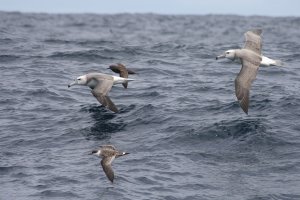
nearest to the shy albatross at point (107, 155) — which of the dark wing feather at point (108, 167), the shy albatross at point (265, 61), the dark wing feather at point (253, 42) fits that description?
the dark wing feather at point (108, 167)

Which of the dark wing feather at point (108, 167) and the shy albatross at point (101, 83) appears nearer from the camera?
the dark wing feather at point (108, 167)

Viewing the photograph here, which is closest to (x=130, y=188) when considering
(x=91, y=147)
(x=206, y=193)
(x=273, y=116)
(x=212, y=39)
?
(x=206, y=193)

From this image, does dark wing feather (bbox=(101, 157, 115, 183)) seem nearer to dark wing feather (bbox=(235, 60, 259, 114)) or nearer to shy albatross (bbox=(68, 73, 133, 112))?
shy albatross (bbox=(68, 73, 133, 112))

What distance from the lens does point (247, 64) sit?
53.7 feet

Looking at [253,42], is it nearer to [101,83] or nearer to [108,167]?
[101,83]

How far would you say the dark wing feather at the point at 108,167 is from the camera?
38.3ft

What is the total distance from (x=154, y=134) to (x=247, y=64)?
132 inches

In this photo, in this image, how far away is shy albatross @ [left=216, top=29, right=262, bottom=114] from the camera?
50.8ft

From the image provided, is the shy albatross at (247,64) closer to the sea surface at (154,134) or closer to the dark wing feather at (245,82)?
the dark wing feather at (245,82)

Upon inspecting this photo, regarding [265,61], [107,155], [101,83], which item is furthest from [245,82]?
[107,155]

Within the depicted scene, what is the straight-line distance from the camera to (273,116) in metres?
16.3

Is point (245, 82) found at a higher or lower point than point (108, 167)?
higher

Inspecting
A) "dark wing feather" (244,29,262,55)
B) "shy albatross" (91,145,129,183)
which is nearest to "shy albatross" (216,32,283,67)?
"dark wing feather" (244,29,262,55)

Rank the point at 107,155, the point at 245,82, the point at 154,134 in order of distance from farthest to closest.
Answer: the point at 245,82 → the point at 154,134 → the point at 107,155
